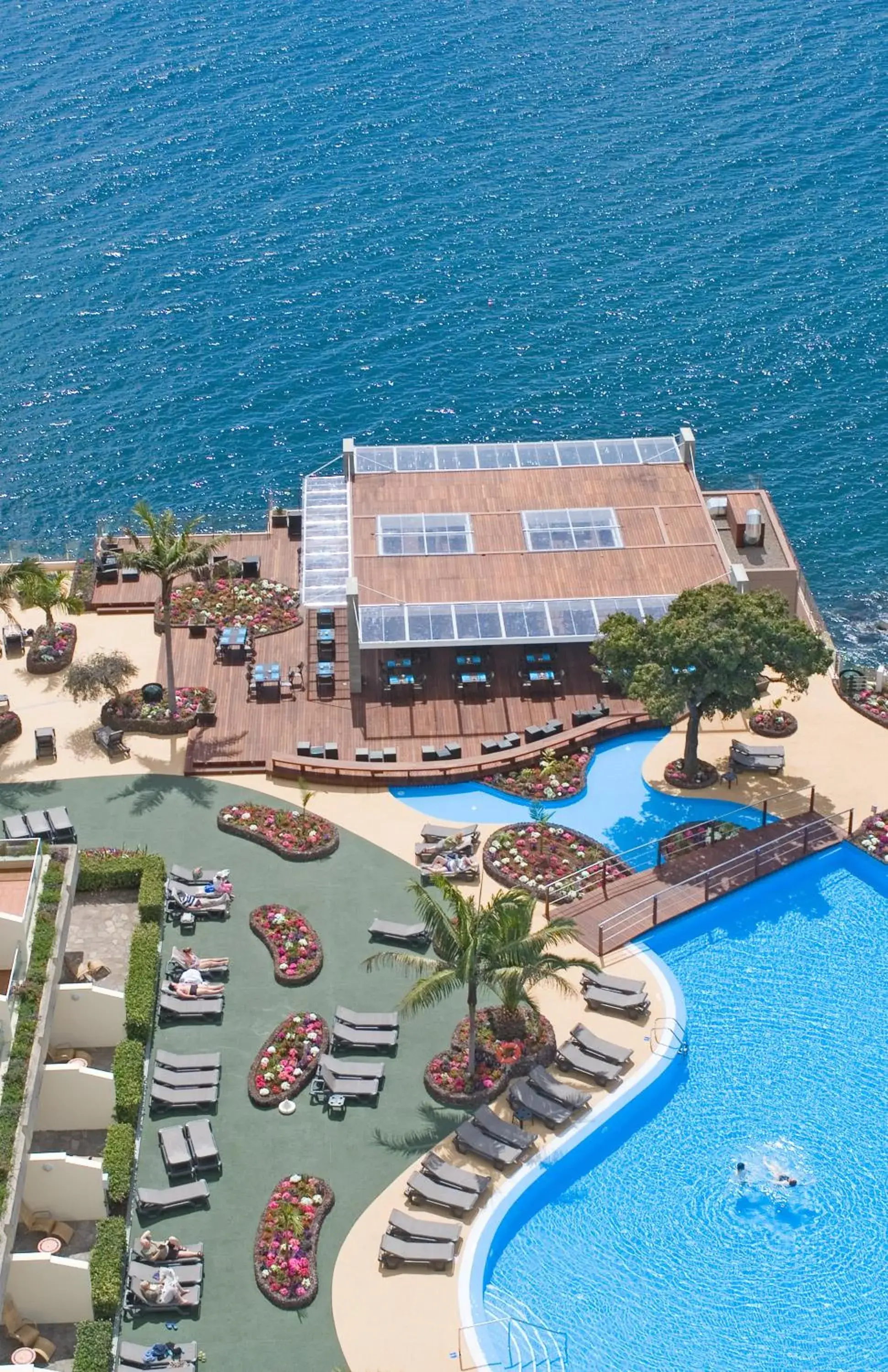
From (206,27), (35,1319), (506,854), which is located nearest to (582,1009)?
(506,854)

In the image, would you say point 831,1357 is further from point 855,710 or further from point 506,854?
point 855,710

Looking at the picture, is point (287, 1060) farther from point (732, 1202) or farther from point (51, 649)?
point (51, 649)

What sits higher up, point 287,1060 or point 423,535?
point 423,535

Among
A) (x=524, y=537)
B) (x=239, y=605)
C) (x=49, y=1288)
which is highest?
(x=524, y=537)

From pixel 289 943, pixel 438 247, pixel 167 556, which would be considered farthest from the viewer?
pixel 438 247

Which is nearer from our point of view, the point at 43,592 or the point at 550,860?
the point at 550,860

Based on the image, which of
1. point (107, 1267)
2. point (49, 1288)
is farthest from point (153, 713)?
point (49, 1288)

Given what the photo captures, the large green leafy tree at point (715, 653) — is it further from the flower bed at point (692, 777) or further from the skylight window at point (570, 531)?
the skylight window at point (570, 531)
